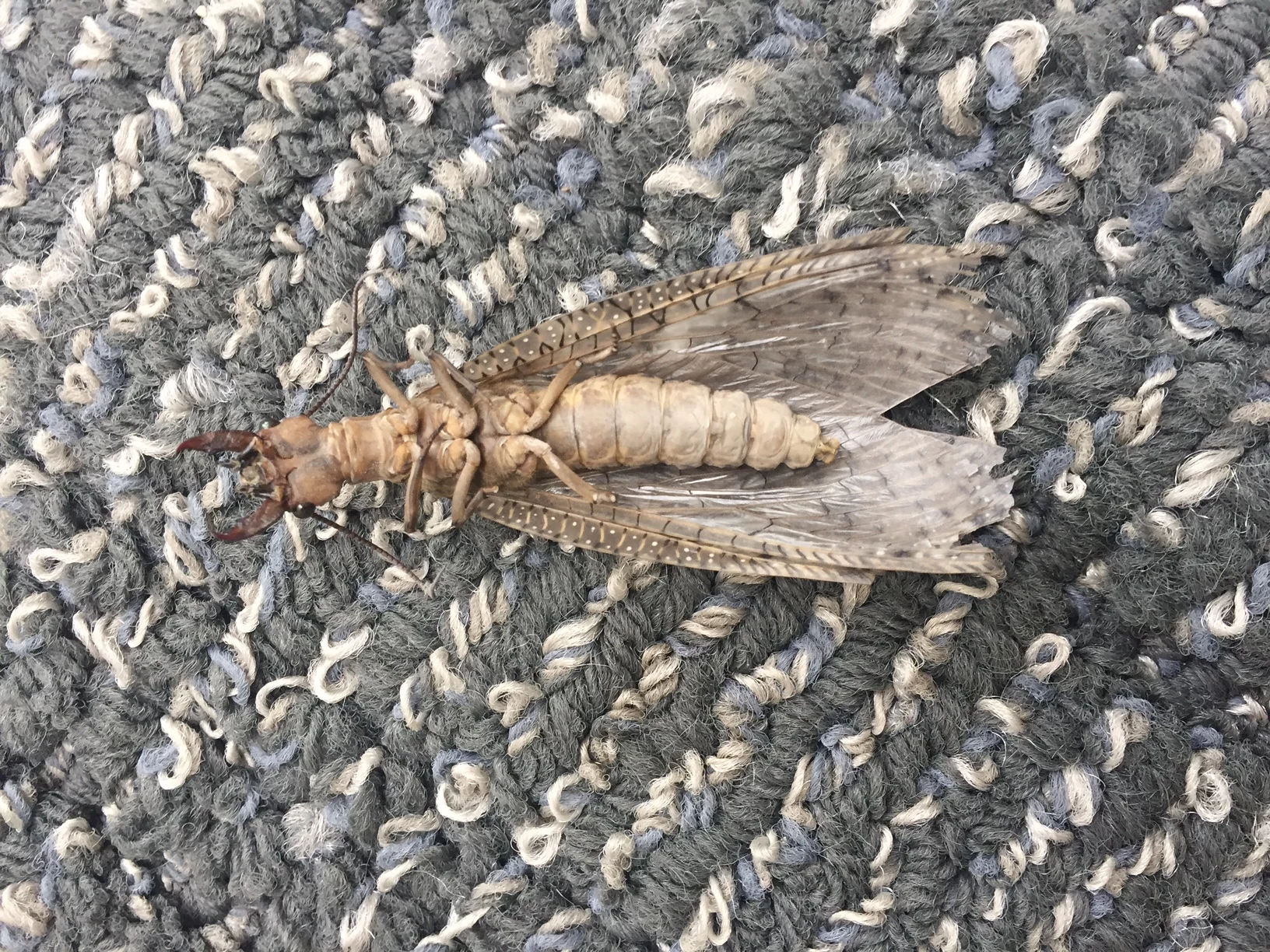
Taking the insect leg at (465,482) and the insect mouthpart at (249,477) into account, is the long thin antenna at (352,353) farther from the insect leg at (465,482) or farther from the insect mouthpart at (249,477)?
the insect leg at (465,482)

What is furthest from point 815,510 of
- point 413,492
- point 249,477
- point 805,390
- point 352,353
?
point 249,477

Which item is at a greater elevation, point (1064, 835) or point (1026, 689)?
point (1026, 689)

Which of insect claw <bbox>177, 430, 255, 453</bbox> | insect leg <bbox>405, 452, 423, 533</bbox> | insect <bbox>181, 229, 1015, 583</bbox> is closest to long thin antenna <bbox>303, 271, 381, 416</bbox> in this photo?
insect <bbox>181, 229, 1015, 583</bbox>

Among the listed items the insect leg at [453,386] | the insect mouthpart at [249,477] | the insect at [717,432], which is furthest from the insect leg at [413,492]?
the insect mouthpart at [249,477]

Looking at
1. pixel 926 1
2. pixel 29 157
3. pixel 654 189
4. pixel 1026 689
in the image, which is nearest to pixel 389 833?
pixel 1026 689

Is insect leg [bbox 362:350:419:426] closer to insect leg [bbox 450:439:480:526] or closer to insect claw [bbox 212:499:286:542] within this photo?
insect leg [bbox 450:439:480:526]

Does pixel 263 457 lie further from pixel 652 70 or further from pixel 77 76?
pixel 652 70

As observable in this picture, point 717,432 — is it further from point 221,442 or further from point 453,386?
point 221,442
